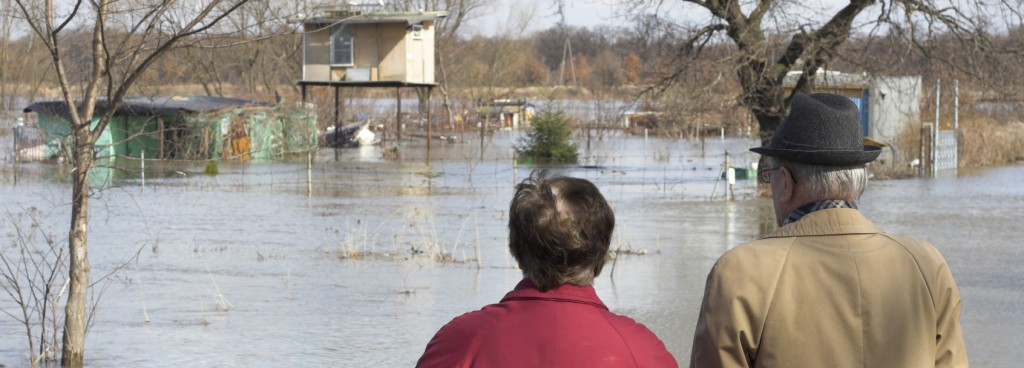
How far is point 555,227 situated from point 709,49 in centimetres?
2454

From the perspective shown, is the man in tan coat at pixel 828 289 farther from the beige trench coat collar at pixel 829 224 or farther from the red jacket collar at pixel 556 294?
the red jacket collar at pixel 556 294

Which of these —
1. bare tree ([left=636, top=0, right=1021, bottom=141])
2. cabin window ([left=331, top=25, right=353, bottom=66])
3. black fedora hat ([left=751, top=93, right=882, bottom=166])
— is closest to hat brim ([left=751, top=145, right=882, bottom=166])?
black fedora hat ([left=751, top=93, right=882, bottom=166])

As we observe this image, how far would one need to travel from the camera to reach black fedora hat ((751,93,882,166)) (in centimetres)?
342

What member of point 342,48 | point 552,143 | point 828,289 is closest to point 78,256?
point 828,289

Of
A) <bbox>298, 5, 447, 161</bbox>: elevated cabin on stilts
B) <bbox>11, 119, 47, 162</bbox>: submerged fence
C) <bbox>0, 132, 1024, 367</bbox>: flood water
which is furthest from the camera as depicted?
<bbox>298, 5, 447, 161</bbox>: elevated cabin on stilts

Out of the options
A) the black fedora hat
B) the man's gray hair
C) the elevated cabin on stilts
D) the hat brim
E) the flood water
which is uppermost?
the elevated cabin on stilts

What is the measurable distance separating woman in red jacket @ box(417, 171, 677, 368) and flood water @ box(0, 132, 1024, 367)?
6979 millimetres

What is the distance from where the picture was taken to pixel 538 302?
298cm

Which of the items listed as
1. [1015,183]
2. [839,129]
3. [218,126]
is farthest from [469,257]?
[218,126]

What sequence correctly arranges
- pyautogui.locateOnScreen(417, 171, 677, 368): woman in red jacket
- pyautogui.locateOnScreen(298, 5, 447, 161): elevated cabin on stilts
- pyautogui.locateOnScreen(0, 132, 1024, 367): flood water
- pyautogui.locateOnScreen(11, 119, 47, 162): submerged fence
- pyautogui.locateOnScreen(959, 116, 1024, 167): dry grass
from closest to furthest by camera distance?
pyautogui.locateOnScreen(417, 171, 677, 368): woman in red jacket
pyautogui.locateOnScreen(0, 132, 1024, 367): flood water
pyautogui.locateOnScreen(11, 119, 47, 162): submerged fence
pyautogui.locateOnScreen(959, 116, 1024, 167): dry grass
pyautogui.locateOnScreen(298, 5, 447, 161): elevated cabin on stilts

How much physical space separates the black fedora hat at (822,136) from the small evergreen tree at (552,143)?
3627 centimetres

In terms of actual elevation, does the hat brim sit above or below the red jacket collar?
above

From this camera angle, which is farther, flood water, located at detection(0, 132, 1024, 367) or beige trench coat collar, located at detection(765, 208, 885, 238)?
flood water, located at detection(0, 132, 1024, 367)

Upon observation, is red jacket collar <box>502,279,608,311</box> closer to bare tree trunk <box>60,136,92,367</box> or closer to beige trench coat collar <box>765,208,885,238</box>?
beige trench coat collar <box>765,208,885,238</box>
